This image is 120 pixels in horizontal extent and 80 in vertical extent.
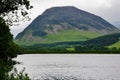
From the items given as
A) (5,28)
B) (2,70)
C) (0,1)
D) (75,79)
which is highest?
(0,1)

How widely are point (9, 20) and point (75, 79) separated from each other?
6694 centimetres

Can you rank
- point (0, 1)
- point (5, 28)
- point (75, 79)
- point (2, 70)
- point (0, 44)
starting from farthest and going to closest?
point (75, 79) < point (0, 44) < point (5, 28) < point (0, 1) < point (2, 70)

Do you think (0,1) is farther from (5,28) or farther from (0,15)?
(5,28)

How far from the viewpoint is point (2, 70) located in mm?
29172

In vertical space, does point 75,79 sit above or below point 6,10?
below

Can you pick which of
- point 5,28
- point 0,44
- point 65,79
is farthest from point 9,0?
point 65,79

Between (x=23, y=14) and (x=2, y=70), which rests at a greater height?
(x=23, y=14)

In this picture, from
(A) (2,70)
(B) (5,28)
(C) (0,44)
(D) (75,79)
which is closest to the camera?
(A) (2,70)

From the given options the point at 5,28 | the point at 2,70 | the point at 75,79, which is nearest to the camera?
the point at 2,70

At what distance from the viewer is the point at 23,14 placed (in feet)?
130

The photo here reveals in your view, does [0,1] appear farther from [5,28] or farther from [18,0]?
[5,28]

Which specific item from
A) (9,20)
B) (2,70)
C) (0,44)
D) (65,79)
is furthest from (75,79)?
(2,70)

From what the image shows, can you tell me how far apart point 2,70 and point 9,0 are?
1301 cm

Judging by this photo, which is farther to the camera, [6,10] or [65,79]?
[65,79]
